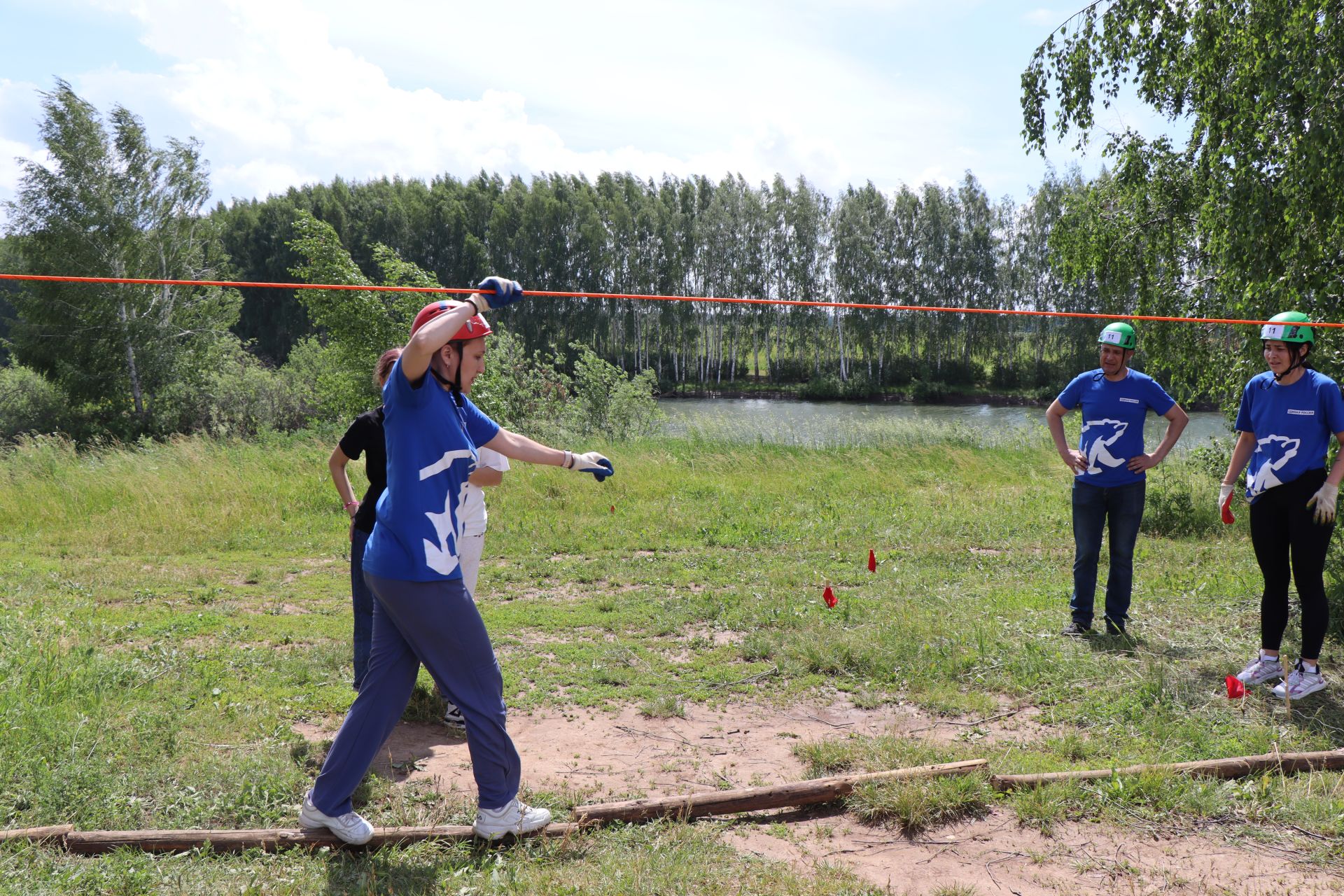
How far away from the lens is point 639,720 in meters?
4.90

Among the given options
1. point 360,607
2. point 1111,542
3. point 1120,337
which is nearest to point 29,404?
point 360,607

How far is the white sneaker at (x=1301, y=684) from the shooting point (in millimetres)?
4855

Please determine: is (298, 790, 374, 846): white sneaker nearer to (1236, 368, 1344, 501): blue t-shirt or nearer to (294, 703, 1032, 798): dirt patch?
(294, 703, 1032, 798): dirt patch

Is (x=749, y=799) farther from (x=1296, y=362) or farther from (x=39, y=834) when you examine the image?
(x=1296, y=362)

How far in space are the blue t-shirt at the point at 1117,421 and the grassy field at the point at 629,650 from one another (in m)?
1.10

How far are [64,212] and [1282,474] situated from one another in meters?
32.5

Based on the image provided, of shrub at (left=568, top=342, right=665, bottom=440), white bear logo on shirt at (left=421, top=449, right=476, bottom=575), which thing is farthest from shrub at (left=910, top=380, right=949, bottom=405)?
white bear logo on shirt at (left=421, top=449, right=476, bottom=575)

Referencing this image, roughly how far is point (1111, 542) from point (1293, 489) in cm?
136

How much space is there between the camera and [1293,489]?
16.2ft

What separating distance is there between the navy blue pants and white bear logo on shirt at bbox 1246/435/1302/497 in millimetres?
4178

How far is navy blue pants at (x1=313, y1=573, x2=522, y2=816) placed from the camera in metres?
3.23

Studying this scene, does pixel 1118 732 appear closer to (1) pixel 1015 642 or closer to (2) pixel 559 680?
(1) pixel 1015 642

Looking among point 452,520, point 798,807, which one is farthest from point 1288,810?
point 452,520

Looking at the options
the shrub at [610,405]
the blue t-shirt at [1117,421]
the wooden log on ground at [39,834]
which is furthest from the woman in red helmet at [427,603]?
the shrub at [610,405]
